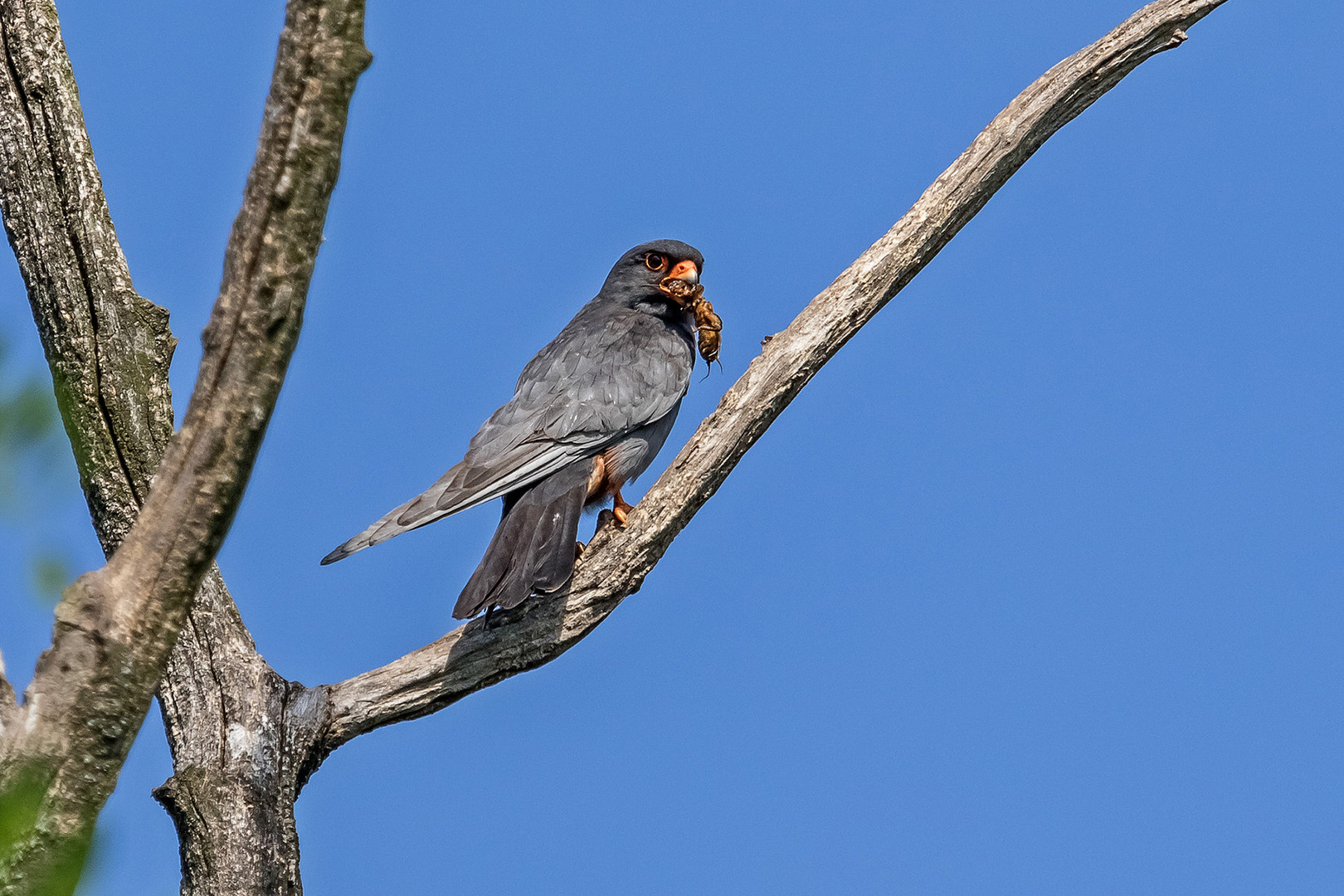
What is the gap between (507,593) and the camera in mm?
4414

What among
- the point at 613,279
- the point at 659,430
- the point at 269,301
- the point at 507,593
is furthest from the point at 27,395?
the point at 613,279

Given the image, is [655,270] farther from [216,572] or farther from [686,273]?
[216,572]

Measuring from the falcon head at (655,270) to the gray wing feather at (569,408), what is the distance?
0.21m

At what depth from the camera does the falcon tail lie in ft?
14.5

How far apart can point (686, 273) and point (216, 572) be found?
2.91 m

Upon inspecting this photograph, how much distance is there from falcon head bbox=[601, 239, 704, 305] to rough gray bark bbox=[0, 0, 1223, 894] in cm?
152

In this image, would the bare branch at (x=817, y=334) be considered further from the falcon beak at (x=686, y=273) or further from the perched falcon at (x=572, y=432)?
the falcon beak at (x=686, y=273)

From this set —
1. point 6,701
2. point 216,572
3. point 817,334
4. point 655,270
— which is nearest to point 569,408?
point 817,334

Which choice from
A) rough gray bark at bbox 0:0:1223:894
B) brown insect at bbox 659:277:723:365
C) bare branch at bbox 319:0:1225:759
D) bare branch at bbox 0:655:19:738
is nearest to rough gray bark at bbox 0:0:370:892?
bare branch at bbox 0:655:19:738

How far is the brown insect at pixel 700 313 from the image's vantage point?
19.7 feet

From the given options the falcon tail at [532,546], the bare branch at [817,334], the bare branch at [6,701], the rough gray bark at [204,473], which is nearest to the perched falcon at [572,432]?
the falcon tail at [532,546]

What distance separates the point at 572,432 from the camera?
518 cm

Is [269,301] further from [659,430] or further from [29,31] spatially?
[659,430]

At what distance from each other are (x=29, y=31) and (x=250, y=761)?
8.98 feet
